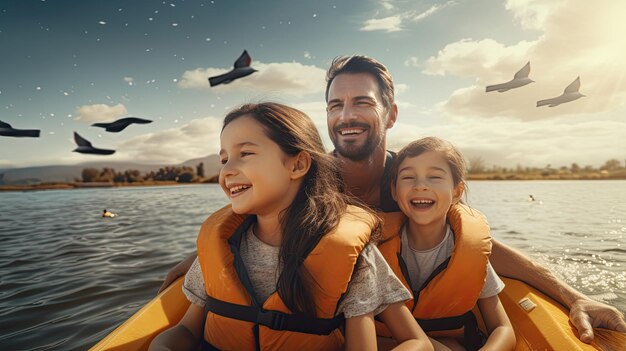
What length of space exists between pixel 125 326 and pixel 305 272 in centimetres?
125

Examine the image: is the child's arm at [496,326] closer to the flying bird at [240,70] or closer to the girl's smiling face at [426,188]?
the girl's smiling face at [426,188]

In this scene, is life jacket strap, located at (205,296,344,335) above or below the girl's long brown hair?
below

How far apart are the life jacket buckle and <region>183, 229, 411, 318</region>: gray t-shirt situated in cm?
11

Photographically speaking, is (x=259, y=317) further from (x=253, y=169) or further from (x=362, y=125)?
(x=362, y=125)

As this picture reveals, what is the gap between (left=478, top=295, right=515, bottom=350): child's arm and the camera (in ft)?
6.29

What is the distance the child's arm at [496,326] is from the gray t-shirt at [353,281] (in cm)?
71

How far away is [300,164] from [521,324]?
1.79 meters

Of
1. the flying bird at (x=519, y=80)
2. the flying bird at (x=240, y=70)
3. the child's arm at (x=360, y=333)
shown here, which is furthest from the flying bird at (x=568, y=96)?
the child's arm at (x=360, y=333)

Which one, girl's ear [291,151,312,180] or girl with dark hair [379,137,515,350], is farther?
girl with dark hair [379,137,515,350]

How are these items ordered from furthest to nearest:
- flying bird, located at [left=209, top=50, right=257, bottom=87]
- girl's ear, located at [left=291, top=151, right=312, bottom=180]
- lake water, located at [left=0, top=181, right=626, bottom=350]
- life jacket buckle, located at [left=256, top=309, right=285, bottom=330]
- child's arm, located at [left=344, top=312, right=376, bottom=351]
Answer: flying bird, located at [left=209, top=50, right=257, bottom=87] < lake water, located at [left=0, top=181, right=626, bottom=350] < girl's ear, located at [left=291, top=151, right=312, bottom=180] < life jacket buckle, located at [left=256, top=309, right=285, bottom=330] < child's arm, located at [left=344, top=312, right=376, bottom=351]

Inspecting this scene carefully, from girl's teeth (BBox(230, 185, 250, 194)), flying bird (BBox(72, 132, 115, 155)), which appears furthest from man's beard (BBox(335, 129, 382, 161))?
flying bird (BBox(72, 132, 115, 155))

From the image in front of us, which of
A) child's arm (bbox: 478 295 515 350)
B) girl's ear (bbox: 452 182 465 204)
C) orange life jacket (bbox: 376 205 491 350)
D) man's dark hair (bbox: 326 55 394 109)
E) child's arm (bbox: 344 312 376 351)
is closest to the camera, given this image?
child's arm (bbox: 344 312 376 351)

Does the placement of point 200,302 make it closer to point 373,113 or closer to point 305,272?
point 305,272

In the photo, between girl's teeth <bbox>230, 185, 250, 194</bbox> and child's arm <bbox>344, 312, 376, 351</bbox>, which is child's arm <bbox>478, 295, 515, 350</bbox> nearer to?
child's arm <bbox>344, 312, 376, 351</bbox>
